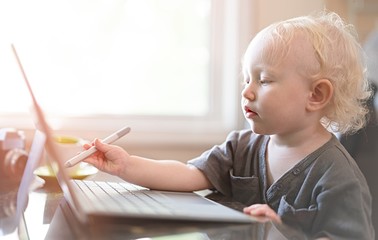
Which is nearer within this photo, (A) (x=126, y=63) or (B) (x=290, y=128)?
(B) (x=290, y=128)

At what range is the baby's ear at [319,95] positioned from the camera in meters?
0.96

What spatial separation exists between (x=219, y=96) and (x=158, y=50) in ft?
0.86

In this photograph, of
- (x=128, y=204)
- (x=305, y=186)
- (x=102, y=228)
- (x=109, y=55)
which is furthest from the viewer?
(x=109, y=55)

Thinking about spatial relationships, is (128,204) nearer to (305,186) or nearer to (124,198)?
(124,198)

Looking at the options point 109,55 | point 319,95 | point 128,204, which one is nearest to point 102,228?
point 128,204

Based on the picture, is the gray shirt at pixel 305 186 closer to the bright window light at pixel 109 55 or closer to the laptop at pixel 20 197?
the laptop at pixel 20 197

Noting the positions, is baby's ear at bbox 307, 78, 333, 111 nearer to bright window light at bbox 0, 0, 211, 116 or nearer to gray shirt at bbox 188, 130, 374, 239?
gray shirt at bbox 188, 130, 374, 239

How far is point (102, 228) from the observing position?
25.2 inches

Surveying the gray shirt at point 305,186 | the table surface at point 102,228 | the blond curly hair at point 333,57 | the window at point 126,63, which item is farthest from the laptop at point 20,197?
the window at point 126,63

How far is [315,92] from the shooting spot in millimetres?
970

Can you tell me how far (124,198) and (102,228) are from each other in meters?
0.19

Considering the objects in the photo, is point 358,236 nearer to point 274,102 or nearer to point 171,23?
point 274,102

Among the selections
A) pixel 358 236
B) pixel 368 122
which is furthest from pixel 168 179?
pixel 368 122

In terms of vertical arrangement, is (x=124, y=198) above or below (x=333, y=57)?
below
